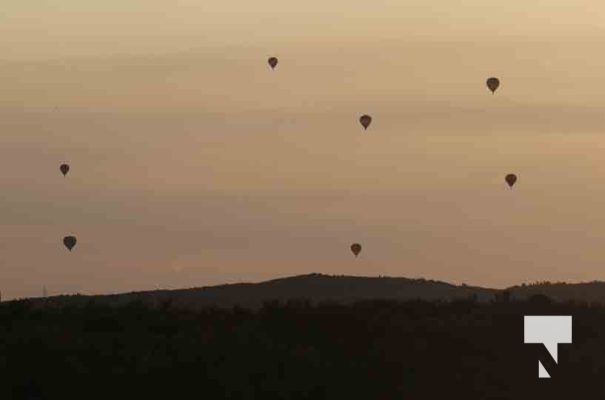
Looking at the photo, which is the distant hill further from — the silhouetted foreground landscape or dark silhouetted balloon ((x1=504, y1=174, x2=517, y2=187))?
the silhouetted foreground landscape

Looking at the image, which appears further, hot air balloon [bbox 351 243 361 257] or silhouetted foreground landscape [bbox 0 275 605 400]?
hot air balloon [bbox 351 243 361 257]

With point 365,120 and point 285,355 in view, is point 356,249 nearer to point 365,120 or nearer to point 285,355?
point 365,120

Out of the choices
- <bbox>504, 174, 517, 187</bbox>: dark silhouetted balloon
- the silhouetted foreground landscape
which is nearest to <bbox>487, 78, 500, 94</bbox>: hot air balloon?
<bbox>504, 174, 517, 187</bbox>: dark silhouetted balloon

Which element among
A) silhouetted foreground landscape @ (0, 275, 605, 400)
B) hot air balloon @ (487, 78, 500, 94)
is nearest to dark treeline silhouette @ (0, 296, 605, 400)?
silhouetted foreground landscape @ (0, 275, 605, 400)

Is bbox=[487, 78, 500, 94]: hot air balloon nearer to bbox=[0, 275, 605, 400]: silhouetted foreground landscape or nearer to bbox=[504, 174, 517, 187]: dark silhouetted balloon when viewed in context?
bbox=[504, 174, 517, 187]: dark silhouetted balloon

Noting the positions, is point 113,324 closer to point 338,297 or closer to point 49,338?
point 49,338

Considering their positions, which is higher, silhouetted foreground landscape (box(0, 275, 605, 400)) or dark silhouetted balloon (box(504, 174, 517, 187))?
dark silhouetted balloon (box(504, 174, 517, 187))

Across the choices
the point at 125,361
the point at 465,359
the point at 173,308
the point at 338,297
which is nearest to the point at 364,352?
the point at 465,359
